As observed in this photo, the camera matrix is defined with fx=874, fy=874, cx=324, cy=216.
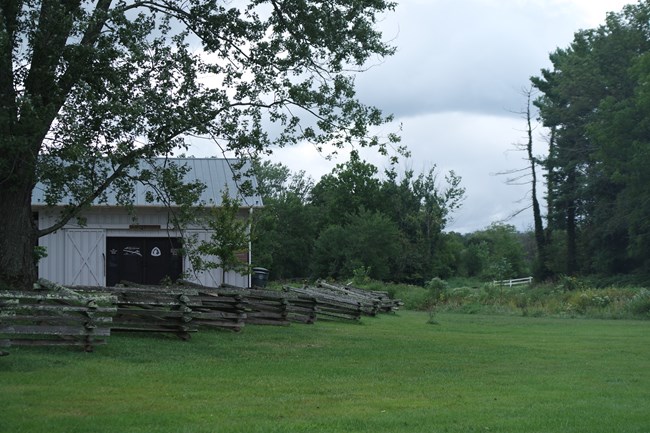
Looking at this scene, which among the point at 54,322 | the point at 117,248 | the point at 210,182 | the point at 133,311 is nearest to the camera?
the point at 54,322

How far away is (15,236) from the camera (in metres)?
17.2

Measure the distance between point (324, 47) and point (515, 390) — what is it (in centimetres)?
913

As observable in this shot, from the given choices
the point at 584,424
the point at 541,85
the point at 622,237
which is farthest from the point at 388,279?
the point at 584,424

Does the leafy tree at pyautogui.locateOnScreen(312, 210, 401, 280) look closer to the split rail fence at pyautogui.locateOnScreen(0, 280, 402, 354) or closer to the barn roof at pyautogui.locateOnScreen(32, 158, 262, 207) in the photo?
the barn roof at pyautogui.locateOnScreen(32, 158, 262, 207)

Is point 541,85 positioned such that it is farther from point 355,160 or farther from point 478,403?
point 478,403

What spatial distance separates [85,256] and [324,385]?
20.9 metres

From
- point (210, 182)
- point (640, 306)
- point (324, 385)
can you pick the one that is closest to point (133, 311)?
point (324, 385)

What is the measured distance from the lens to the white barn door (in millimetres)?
31547

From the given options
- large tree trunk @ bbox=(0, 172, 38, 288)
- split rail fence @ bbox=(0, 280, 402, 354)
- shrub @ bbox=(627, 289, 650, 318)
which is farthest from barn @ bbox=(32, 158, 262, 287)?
shrub @ bbox=(627, 289, 650, 318)

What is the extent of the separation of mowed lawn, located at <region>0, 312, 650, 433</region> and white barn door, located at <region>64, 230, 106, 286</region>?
42.5 feet

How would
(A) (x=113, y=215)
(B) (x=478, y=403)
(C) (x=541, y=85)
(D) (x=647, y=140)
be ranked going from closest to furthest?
1. (B) (x=478, y=403)
2. (A) (x=113, y=215)
3. (D) (x=647, y=140)
4. (C) (x=541, y=85)

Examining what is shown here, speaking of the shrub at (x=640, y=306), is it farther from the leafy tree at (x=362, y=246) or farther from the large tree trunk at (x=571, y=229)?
the large tree trunk at (x=571, y=229)

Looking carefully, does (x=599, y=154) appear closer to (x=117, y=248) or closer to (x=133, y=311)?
(x=117, y=248)

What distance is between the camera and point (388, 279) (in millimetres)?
65688
